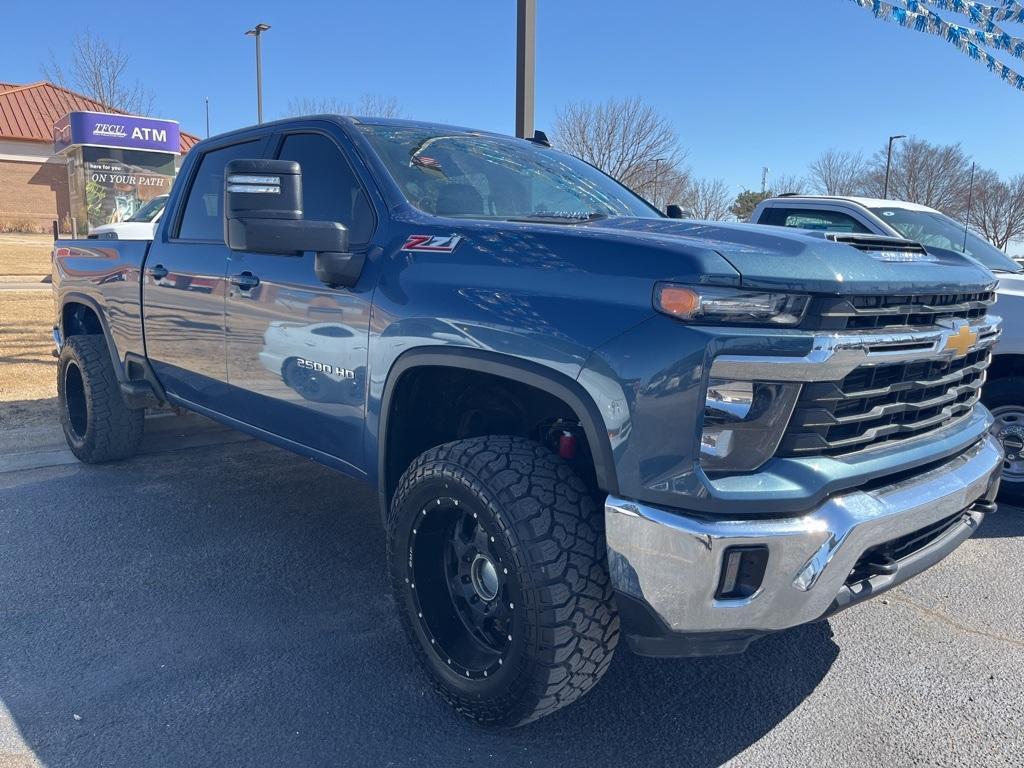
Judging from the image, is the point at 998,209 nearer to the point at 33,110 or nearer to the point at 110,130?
the point at 110,130

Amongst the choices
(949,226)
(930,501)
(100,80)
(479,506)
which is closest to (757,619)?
(930,501)

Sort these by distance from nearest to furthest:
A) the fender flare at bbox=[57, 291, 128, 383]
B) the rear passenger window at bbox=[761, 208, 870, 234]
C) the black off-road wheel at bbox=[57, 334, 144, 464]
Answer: the fender flare at bbox=[57, 291, 128, 383] < the black off-road wheel at bbox=[57, 334, 144, 464] < the rear passenger window at bbox=[761, 208, 870, 234]

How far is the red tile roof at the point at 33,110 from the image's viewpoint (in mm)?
36719

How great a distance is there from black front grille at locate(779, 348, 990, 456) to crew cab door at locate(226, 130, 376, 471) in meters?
1.51

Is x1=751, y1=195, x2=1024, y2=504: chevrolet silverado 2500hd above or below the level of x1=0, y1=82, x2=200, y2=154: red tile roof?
below

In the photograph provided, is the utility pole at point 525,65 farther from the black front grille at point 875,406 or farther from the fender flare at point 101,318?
the black front grille at point 875,406

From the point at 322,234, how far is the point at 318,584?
A: 1.64 metres

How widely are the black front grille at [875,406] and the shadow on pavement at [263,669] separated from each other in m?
1.02

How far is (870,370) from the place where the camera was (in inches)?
88.0

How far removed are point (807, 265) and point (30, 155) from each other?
43614mm

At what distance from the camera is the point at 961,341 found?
8.46ft

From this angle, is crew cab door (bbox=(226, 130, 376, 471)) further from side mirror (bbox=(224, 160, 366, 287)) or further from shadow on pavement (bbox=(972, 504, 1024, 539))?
shadow on pavement (bbox=(972, 504, 1024, 539))

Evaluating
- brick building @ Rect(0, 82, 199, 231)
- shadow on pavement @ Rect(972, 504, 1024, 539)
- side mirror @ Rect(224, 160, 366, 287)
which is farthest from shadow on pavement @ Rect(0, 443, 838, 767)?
brick building @ Rect(0, 82, 199, 231)

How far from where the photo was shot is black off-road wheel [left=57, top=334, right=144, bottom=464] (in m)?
5.00
